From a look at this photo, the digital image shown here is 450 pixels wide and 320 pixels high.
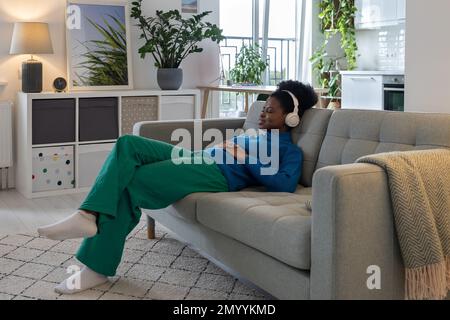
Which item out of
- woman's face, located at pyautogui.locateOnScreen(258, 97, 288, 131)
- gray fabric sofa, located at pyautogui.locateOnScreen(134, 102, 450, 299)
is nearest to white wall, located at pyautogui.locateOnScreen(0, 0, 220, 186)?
gray fabric sofa, located at pyautogui.locateOnScreen(134, 102, 450, 299)

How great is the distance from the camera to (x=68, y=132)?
4676mm

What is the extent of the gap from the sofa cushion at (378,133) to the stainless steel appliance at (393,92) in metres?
2.89

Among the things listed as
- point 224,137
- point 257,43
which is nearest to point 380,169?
point 224,137

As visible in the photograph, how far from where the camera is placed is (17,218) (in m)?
3.89

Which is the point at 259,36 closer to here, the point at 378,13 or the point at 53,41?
the point at 378,13

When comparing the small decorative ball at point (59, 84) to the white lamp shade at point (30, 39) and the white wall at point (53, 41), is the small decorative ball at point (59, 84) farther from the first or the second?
the white lamp shade at point (30, 39)

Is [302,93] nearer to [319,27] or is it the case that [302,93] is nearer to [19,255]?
[19,255]

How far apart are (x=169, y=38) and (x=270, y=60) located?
6.80 feet

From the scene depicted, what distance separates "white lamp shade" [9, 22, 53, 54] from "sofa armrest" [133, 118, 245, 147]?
159 centimetres

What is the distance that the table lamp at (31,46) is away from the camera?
14.8ft

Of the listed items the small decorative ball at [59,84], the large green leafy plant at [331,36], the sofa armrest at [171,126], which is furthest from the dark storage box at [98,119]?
the large green leafy plant at [331,36]

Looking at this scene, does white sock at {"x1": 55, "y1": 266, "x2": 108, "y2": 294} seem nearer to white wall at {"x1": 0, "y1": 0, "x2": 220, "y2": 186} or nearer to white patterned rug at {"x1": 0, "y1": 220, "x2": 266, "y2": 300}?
white patterned rug at {"x1": 0, "y1": 220, "x2": 266, "y2": 300}

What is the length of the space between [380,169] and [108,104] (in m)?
3.33

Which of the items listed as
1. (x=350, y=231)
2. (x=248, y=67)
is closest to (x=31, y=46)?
(x=248, y=67)
